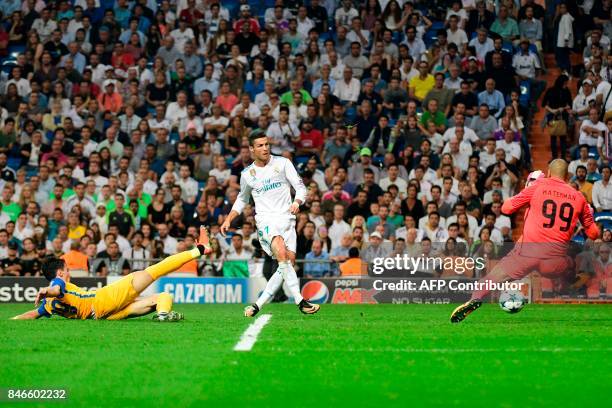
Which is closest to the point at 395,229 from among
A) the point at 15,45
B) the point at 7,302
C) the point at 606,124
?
the point at 606,124

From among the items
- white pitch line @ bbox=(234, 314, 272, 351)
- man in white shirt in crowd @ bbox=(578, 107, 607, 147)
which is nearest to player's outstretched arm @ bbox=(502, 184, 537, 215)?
white pitch line @ bbox=(234, 314, 272, 351)

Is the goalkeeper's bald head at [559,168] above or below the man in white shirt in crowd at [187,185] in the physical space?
above

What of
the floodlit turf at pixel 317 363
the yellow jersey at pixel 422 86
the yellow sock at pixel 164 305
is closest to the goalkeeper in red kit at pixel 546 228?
the floodlit turf at pixel 317 363

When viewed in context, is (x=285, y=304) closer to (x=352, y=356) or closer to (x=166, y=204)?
(x=166, y=204)

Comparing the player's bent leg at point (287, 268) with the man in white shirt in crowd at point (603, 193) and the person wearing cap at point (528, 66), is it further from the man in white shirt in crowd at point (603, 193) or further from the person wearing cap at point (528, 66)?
the person wearing cap at point (528, 66)

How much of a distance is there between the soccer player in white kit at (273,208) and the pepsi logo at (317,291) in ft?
18.4

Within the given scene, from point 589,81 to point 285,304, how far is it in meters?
9.23

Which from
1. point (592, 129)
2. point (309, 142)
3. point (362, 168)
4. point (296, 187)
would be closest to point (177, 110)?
point (309, 142)


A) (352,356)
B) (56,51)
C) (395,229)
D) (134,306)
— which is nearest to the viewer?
(352,356)

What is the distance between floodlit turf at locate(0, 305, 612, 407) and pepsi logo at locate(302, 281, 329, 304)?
6.49 metres

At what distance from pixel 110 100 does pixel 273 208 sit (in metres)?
12.1

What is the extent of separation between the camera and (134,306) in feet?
42.0

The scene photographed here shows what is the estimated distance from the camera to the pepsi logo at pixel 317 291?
19234 mm

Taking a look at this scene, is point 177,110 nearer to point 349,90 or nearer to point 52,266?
point 349,90
